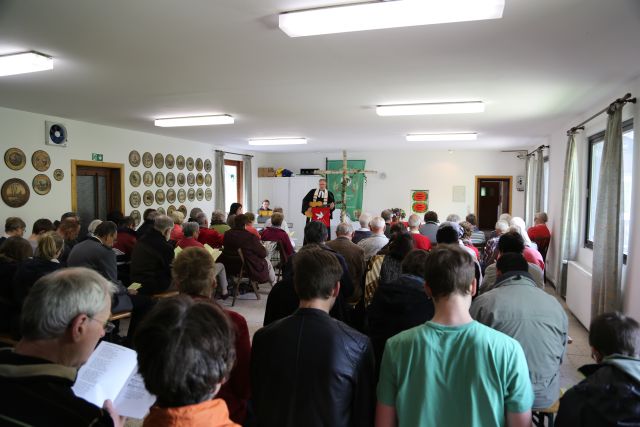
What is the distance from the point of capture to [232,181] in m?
11.4

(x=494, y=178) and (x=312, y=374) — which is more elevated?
(x=494, y=178)

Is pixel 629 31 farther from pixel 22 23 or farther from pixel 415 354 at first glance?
pixel 22 23

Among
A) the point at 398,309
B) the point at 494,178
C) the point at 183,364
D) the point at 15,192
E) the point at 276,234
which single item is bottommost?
the point at 276,234

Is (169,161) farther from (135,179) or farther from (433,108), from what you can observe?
(433,108)

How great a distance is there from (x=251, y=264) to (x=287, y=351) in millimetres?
4319

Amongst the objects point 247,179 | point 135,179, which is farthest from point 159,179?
point 247,179

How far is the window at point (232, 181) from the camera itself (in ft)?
36.3

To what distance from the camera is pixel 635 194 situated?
383 cm

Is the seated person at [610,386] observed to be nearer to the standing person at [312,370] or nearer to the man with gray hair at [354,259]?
the standing person at [312,370]

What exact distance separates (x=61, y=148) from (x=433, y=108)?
17.4 ft

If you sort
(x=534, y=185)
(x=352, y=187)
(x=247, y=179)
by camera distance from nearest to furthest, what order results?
(x=534, y=185) < (x=247, y=179) < (x=352, y=187)

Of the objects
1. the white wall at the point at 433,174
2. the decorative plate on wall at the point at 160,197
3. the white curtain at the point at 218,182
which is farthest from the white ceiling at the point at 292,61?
the white wall at the point at 433,174

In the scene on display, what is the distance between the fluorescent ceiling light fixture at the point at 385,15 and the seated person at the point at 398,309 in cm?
141

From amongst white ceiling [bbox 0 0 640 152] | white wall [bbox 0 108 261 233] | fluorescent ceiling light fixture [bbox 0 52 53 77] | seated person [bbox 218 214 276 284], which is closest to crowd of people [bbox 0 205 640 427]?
white ceiling [bbox 0 0 640 152]
